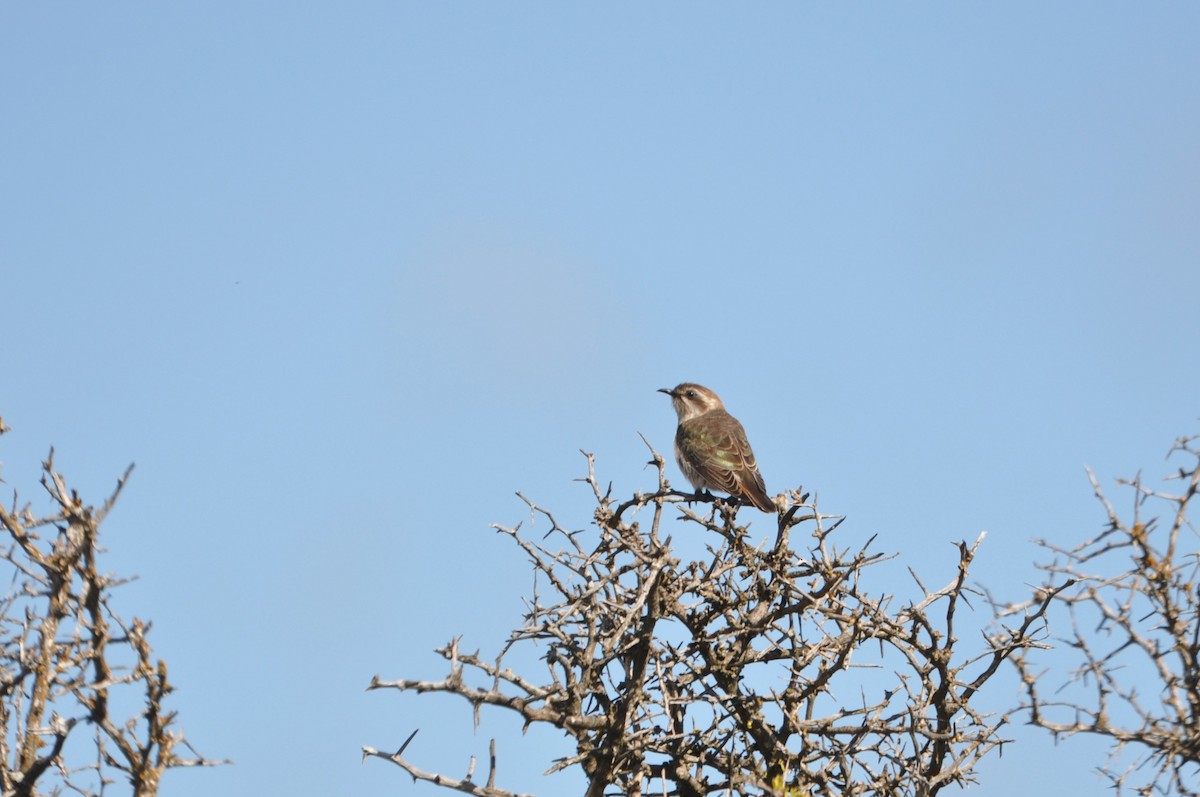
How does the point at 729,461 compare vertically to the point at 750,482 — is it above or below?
above

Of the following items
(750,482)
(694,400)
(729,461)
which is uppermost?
(694,400)

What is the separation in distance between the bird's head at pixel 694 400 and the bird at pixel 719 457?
0.06 meters

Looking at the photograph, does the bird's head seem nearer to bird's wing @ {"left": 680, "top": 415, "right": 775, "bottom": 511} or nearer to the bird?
the bird

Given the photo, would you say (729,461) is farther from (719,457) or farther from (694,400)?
(694,400)

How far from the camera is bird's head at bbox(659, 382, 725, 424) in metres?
12.8

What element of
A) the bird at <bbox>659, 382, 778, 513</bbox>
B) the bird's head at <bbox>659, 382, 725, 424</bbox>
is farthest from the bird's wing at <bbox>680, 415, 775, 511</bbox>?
the bird's head at <bbox>659, 382, 725, 424</bbox>

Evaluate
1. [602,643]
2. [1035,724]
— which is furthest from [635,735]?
[1035,724]

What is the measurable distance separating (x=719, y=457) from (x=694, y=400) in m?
2.15

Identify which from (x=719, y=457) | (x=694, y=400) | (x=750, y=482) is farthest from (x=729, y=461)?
(x=694, y=400)

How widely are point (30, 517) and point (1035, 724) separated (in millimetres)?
4445

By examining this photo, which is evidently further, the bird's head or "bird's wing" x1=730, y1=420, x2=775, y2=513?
the bird's head

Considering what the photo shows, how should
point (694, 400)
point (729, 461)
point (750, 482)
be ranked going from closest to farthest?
1. point (750, 482)
2. point (729, 461)
3. point (694, 400)

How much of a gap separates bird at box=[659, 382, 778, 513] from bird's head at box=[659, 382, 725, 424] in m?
0.06

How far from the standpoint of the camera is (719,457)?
10.8m
